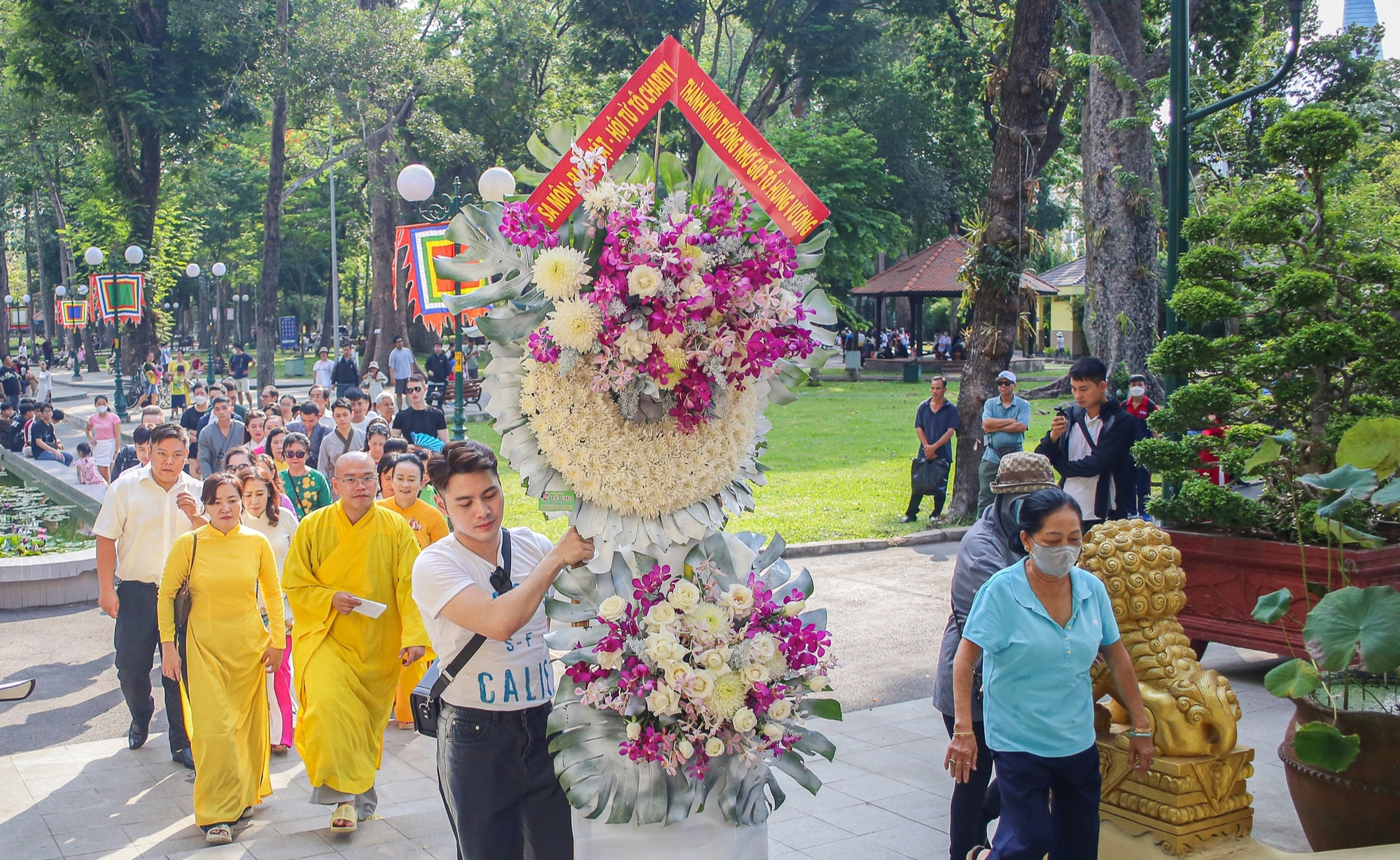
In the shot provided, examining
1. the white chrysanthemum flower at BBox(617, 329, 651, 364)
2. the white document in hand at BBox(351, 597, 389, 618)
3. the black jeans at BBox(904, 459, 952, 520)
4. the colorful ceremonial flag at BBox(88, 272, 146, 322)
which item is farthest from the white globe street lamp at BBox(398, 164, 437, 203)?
the colorful ceremonial flag at BBox(88, 272, 146, 322)

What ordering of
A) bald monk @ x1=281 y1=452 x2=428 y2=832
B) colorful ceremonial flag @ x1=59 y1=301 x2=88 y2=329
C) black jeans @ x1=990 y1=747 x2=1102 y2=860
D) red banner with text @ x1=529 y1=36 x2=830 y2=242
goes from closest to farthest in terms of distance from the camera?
red banner with text @ x1=529 y1=36 x2=830 y2=242 → black jeans @ x1=990 y1=747 x2=1102 y2=860 → bald monk @ x1=281 y1=452 x2=428 y2=832 → colorful ceremonial flag @ x1=59 y1=301 x2=88 y2=329

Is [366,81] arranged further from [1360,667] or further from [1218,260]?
[1360,667]

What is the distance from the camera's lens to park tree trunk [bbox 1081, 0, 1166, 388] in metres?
15.4

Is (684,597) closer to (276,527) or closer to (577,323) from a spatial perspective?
(577,323)

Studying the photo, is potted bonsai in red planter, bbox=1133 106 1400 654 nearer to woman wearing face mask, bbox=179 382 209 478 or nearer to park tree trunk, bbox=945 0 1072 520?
park tree trunk, bbox=945 0 1072 520

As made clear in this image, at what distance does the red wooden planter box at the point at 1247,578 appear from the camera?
6.18 meters

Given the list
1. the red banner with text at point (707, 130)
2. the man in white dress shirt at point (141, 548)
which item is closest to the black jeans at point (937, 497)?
the man in white dress shirt at point (141, 548)

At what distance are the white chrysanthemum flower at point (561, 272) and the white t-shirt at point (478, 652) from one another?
978 mm

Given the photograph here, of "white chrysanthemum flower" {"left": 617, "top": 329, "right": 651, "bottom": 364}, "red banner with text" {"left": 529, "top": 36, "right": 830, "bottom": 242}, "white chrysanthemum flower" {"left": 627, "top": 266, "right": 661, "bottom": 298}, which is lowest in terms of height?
"white chrysanthemum flower" {"left": 617, "top": 329, "right": 651, "bottom": 364}

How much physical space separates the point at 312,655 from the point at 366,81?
28.9 meters

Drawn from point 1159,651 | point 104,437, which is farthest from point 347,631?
point 104,437

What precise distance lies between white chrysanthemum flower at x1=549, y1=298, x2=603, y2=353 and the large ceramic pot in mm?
3360

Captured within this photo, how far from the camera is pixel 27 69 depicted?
31828 millimetres

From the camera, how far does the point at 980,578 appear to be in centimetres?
430
